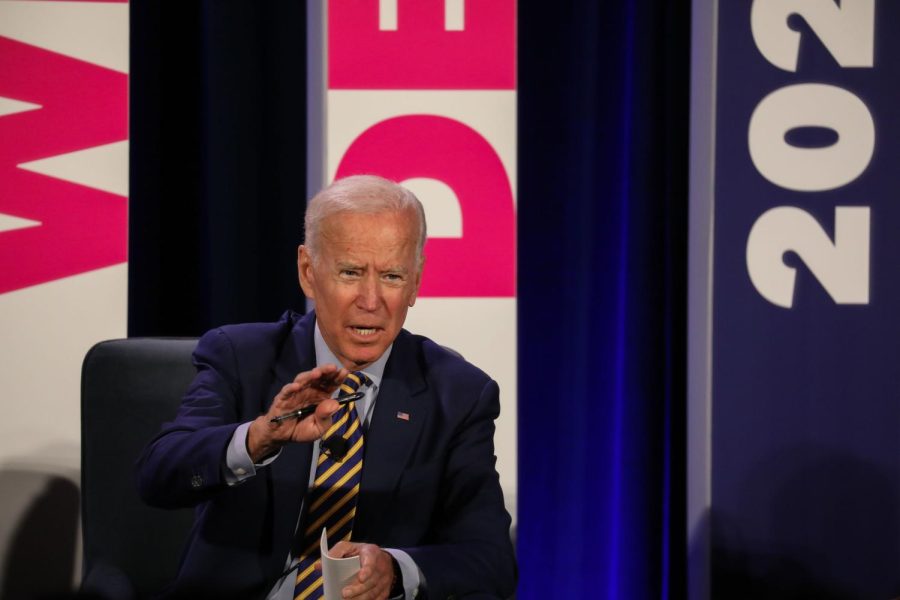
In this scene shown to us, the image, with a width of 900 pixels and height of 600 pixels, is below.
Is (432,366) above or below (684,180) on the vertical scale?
below

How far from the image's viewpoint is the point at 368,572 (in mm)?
1371

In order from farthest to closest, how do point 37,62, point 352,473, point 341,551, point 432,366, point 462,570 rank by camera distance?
point 37,62
point 432,366
point 352,473
point 462,570
point 341,551

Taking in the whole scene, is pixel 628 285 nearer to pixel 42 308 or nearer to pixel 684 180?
pixel 684 180

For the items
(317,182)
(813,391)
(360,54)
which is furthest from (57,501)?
(813,391)

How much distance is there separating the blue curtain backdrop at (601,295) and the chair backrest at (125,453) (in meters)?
1.09

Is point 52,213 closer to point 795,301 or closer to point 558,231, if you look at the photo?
point 558,231

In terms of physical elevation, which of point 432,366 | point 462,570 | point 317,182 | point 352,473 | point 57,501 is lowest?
point 57,501

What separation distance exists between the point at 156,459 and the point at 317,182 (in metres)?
1.24

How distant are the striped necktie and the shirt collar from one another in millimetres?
52

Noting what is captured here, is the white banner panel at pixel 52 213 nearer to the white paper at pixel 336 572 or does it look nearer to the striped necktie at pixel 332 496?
the striped necktie at pixel 332 496

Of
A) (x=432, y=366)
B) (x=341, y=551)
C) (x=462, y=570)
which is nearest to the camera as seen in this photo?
(x=341, y=551)

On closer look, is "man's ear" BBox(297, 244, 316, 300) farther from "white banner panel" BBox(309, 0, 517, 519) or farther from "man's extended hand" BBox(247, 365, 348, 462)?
"white banner panel" BBox(309, 0, 517, 519)

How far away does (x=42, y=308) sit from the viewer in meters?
2.67

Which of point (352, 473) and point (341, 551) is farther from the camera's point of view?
point (352, 473)
